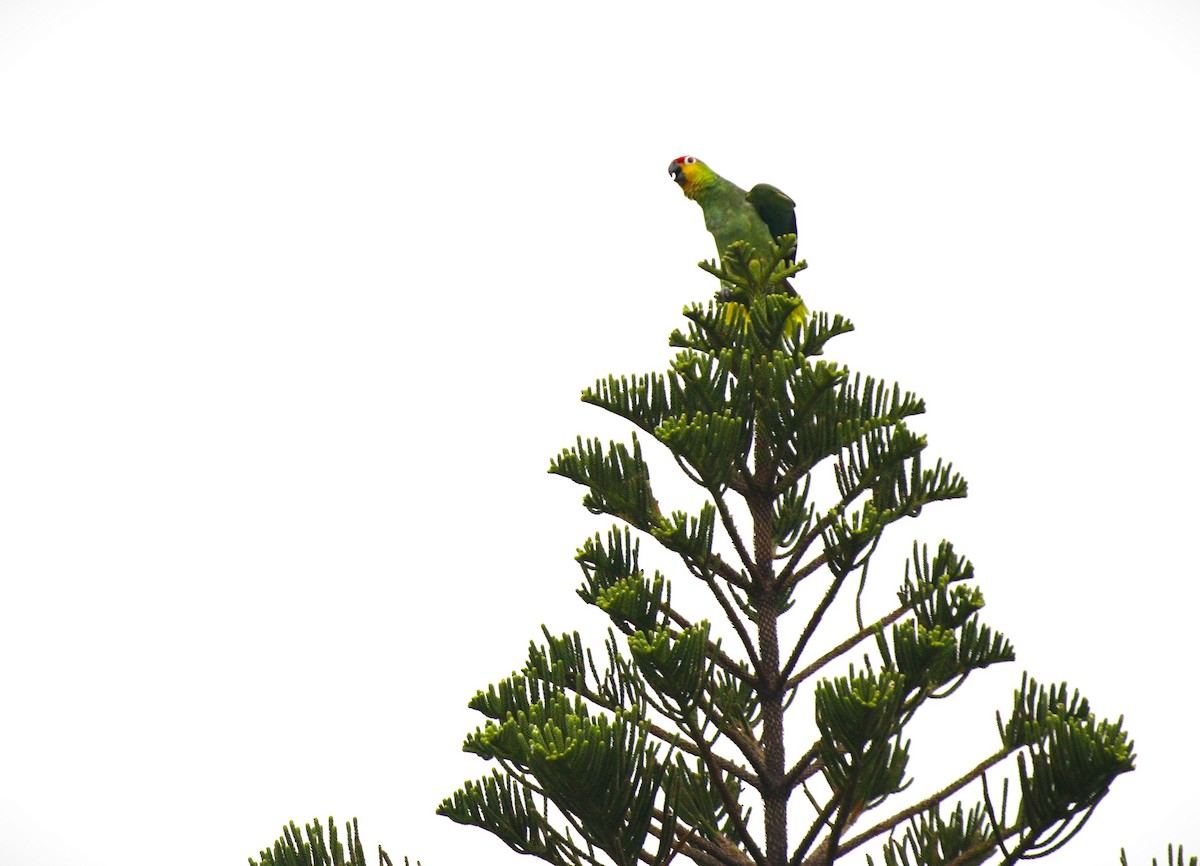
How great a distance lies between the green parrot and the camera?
7492 millimetres

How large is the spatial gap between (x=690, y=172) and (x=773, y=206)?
0.55 metres

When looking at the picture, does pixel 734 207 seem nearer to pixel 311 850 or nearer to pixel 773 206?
pixel 773 206

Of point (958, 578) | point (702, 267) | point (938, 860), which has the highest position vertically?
point (702, 267)

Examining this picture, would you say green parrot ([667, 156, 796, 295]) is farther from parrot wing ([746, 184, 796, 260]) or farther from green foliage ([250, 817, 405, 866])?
green foliage ([250, 817, 405, 866])

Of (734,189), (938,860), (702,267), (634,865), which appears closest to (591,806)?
(634,865)

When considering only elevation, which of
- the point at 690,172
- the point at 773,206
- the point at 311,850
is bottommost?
the point at 311,850

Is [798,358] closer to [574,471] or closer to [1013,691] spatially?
[574,471]

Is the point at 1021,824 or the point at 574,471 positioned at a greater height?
Result: the point at 574,471

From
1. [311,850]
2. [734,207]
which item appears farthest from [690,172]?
[311,850]

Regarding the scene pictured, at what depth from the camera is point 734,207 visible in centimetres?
757

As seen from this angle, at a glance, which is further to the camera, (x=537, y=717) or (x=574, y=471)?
(x=574, y=471)

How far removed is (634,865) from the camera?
16.1ft

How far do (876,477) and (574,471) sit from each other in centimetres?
133

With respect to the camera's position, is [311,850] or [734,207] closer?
[311,850]
